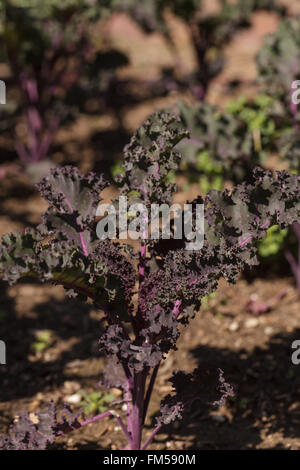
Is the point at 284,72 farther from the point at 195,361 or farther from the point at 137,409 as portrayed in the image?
the point at 137,409

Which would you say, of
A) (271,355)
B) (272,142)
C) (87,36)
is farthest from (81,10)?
(271,355)

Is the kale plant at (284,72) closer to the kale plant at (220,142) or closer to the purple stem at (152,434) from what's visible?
the kale plant at (220,142)

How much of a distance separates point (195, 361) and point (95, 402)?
0.75 metres

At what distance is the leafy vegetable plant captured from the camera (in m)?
2.58

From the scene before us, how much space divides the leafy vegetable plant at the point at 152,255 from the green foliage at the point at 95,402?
724 mm

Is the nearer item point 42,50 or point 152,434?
point 152,434

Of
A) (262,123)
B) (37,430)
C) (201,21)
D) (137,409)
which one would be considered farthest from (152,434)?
(201,21)

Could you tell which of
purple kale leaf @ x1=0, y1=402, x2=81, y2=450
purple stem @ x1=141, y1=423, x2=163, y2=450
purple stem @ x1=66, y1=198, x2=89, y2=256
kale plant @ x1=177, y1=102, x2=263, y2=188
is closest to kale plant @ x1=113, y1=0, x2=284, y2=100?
kale plant @ x1=177, y1=102, x2=263, y2=188

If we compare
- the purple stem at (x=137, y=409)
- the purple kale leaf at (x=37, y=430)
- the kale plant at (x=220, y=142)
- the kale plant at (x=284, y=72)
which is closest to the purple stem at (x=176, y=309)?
the purple stem at (x=137, y=409)

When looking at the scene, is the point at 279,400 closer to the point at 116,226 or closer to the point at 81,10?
the point at 116,226

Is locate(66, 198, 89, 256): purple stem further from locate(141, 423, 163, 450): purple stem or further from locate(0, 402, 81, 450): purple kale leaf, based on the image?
locate(141, 423, 163, 450): purple stem

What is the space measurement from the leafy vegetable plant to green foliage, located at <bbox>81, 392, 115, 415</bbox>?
0.72m

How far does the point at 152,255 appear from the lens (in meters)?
2.88

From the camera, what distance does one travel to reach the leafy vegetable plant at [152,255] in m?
2.58
